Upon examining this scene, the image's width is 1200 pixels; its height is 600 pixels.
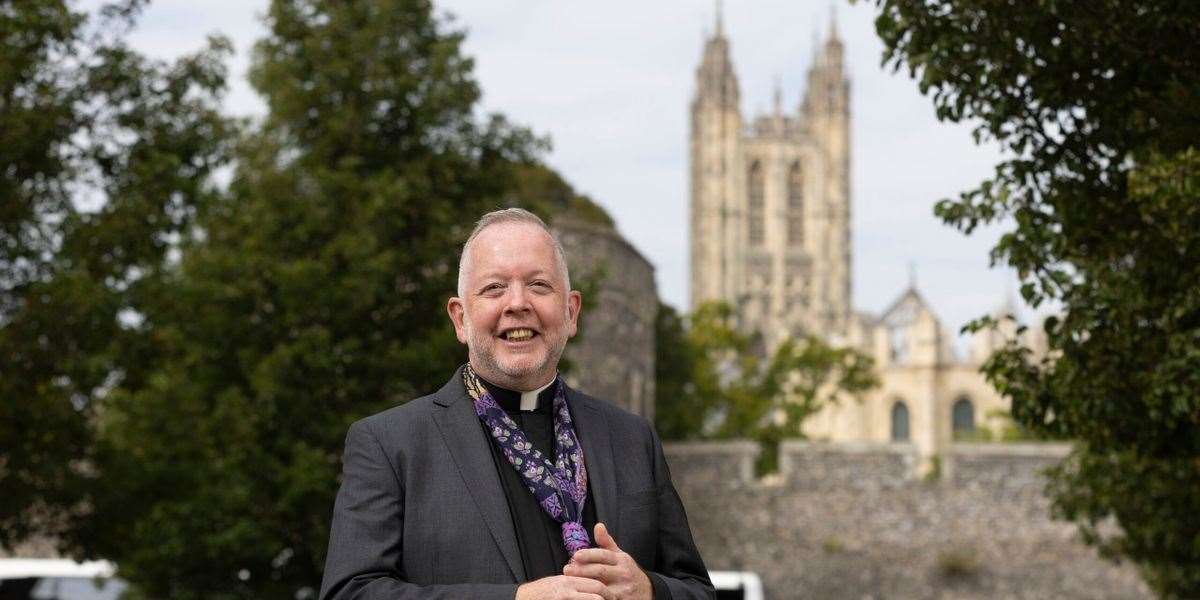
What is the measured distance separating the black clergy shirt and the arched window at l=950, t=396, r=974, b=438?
75388 mm

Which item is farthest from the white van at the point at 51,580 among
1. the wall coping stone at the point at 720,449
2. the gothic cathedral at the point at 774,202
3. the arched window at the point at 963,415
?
the gothic cathedral at the point at 774,202

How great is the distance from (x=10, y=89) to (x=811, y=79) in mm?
95106

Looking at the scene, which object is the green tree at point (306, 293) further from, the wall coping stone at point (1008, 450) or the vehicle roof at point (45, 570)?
the wall coping stone at point (1008, 450)

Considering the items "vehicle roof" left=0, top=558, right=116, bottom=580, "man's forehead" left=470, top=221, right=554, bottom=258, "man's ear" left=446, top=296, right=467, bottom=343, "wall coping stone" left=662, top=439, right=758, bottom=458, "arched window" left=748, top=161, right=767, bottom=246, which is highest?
"arched window" left=748, top=161, right=767, bottom=246

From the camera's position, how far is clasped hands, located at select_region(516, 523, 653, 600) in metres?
3.12

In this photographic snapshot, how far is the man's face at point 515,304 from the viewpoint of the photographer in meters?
3.39

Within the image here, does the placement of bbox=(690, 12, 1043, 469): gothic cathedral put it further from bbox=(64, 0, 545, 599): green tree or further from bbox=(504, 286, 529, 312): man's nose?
bbox=(504, 286, 529, 312): man's nose

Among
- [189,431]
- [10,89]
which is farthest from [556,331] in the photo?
[189,431]

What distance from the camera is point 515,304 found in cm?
337

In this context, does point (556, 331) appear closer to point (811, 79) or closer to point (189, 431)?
point (189, 431)

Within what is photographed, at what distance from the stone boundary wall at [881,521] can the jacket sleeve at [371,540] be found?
1077 inches

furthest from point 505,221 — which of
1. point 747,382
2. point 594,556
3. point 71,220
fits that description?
point 747,382

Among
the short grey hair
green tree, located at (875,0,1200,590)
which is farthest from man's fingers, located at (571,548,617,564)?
green tree, located at (875,0,1200,590)

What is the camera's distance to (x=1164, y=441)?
8438 mm
